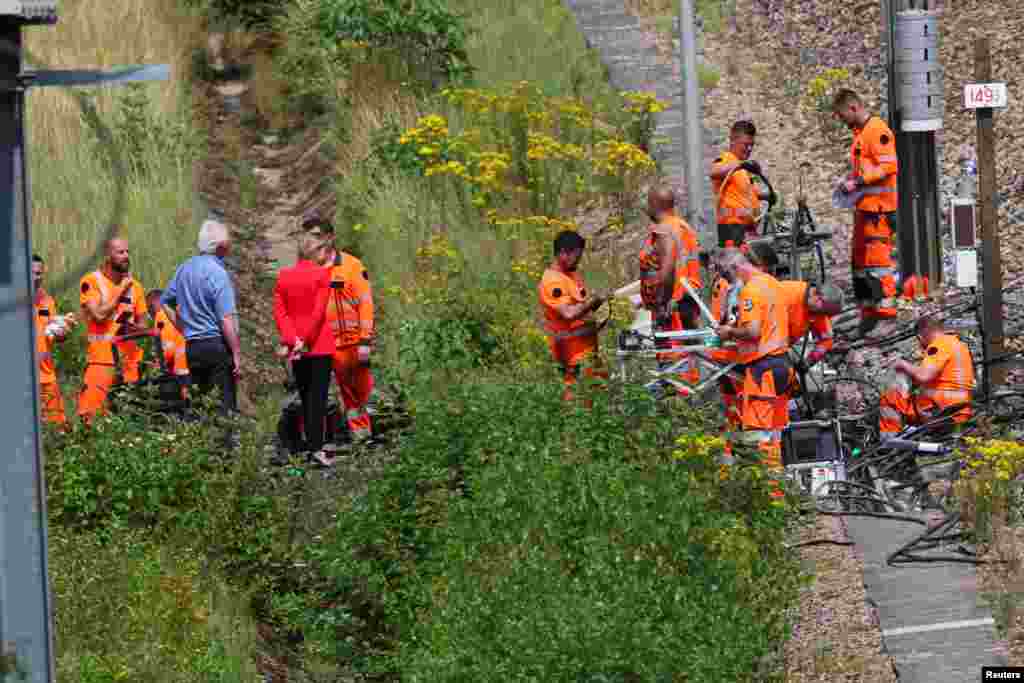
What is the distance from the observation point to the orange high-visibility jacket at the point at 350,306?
1345 centimetres

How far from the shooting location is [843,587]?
10406 millimetres

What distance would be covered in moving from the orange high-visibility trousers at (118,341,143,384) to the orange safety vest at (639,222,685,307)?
343 cm

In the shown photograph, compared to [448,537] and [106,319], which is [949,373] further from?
[106,319]

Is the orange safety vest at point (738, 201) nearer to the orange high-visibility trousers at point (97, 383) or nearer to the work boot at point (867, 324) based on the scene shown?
the work boot at point (867, 324)

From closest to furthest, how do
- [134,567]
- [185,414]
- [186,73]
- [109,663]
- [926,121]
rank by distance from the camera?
[109,663] → [134,567] → [185,414] → [926,121] → [186,73]

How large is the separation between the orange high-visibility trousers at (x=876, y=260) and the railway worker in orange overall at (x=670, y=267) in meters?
2.40

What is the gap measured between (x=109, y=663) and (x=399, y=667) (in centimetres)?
135

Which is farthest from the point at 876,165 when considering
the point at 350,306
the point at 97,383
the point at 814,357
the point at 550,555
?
the point at 550,555

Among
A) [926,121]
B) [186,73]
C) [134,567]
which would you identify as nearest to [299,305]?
[134,567]

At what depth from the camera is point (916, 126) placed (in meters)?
16.5

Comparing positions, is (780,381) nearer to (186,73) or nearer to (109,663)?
(109,663)

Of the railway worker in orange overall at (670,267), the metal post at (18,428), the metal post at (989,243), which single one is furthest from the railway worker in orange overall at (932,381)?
the metal post at (18,428)

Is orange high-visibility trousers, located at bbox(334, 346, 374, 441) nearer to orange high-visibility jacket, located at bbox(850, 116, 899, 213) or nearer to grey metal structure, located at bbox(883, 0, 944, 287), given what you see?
orange high-visibility jacket, located at bbox(850, 116, 899, 213)

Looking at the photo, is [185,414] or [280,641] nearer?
[280,641]
